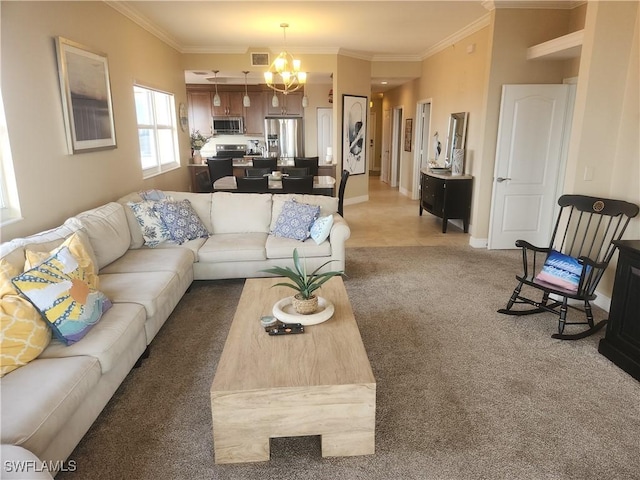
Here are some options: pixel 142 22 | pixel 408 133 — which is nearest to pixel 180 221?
pixel 142 22

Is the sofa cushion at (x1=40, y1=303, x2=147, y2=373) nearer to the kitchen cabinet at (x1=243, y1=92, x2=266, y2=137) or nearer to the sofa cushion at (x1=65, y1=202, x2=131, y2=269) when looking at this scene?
the sofa cushion at (x1=65, y1=202, x2=131, y2=269)

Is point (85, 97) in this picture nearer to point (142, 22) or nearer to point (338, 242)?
point (142, 22)

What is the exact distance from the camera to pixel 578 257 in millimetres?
3395

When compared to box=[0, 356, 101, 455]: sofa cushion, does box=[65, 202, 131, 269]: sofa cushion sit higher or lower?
higher

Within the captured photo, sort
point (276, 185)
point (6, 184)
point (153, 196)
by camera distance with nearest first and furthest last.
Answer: point (6, 184)
point (153, 196)
point (276, 185)

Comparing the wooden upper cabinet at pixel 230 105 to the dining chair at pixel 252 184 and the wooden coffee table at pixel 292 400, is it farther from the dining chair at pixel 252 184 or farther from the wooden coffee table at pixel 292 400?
the wooden coffee table at pixel 292 400

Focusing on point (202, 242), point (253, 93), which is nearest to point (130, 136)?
point (202, 242)

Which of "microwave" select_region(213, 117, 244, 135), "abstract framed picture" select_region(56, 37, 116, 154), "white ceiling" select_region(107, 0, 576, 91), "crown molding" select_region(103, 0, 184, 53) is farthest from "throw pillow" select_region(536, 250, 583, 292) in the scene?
"microwave" select_region(213, 117, 244, 135)

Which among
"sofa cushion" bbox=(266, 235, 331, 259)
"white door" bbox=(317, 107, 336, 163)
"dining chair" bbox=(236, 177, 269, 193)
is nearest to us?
"sofa cushion" bbox=(266, 235, 331, 259)

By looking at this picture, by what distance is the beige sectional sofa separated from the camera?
1.70 m

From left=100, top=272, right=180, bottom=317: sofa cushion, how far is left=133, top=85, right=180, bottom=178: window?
8.31 feet

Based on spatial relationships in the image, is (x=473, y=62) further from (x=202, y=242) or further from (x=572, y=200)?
(x=202, y=242)

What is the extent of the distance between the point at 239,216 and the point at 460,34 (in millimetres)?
4264

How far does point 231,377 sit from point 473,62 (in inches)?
218
